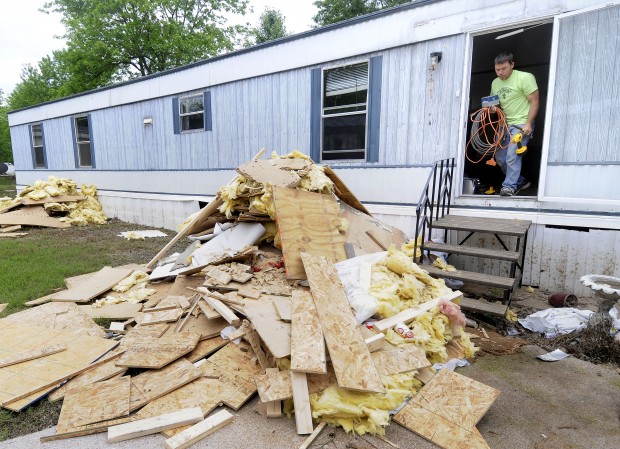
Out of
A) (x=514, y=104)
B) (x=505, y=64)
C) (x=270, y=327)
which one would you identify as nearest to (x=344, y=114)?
(x=505, y=64)

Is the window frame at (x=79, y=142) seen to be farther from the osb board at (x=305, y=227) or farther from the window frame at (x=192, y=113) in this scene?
the osb board at (x=305, y=227)

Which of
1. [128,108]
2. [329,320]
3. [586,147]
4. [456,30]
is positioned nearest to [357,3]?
[128,108]

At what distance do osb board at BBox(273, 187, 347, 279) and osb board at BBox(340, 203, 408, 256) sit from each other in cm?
30

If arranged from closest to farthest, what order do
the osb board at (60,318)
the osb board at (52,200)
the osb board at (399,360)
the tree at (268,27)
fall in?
the osb board at (399,360) < the osb board at (60,318) < the osb board at (52,200) < the tree at (268,27)

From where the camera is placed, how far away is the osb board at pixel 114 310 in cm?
424

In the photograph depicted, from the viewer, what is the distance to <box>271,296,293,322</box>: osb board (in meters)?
3.26

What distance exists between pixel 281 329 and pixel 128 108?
10367 mm

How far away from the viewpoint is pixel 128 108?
10930mm

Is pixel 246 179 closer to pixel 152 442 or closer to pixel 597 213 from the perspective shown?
pixel 152 442

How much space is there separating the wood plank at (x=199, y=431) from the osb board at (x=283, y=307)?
895mm

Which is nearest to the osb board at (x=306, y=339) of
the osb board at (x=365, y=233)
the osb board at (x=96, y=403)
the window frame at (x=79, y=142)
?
the osb board at (x=96, y=403)

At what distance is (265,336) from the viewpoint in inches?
119

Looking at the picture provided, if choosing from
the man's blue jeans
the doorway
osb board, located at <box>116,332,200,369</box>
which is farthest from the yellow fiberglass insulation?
the doorway

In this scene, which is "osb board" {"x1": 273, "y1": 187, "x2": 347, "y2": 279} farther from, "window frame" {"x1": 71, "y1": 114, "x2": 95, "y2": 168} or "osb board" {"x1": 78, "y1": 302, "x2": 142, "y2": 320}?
"window frame" {"x1": 71, "y1": 114, "x2": 95, "y2": 168}
